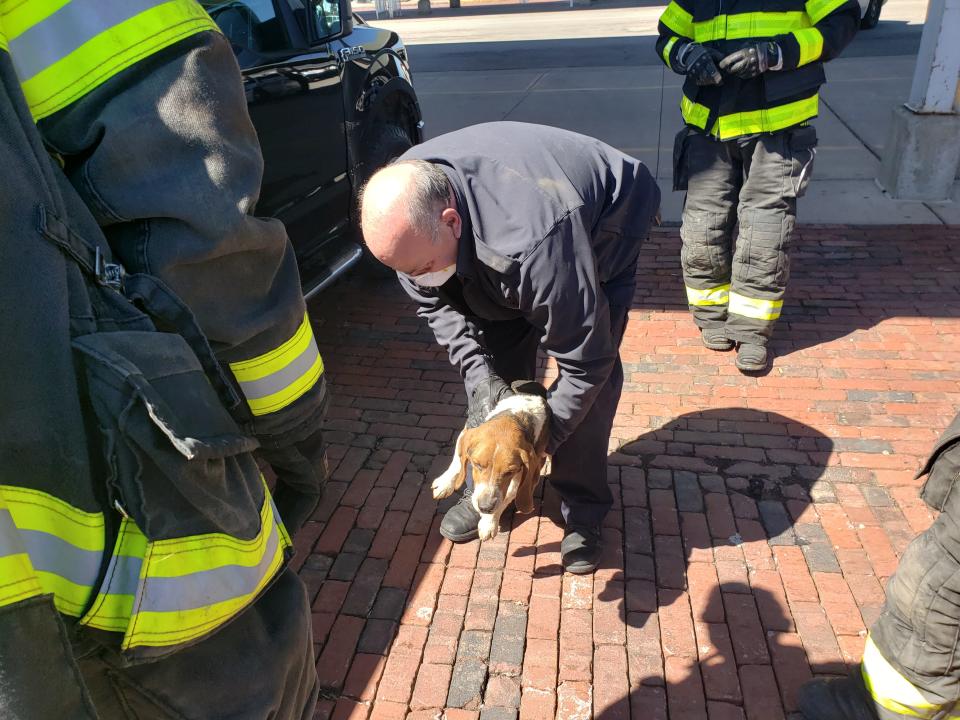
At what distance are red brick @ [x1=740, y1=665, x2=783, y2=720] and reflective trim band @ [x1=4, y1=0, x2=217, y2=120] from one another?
7.72 ft

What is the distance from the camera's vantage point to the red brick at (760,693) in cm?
231

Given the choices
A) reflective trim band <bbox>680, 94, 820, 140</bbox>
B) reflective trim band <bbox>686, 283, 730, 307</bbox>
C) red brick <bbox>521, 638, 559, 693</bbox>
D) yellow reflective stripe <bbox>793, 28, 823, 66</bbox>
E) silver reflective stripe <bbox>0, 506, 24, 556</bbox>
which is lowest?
red brick <bbox>521, 638, 559, 693</bbox>

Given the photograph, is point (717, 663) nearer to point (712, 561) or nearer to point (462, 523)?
point (712, 561)

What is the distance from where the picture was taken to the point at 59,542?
3.30 feet

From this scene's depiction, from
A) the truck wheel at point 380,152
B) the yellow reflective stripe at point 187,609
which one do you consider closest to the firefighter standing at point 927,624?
the yellow reflective stripe at point 187,609

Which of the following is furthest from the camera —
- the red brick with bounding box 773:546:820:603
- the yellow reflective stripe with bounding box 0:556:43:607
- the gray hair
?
the red brick with bounding box 773:546:820:603

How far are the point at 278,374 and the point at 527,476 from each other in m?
1.20

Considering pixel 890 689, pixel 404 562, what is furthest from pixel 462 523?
pixel 890 689

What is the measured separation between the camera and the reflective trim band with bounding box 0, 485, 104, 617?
3.18ft

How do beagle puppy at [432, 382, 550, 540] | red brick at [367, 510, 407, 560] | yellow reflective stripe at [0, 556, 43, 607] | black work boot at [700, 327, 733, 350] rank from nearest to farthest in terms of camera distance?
1. yellow reflective stripe at [0, 556, 43, 607]
2. beagle puppy at [432, 382, 550, 540]
3. red brick at [367, 510, 407, 560]
4. black work boot at [700, 327, 733, 350]

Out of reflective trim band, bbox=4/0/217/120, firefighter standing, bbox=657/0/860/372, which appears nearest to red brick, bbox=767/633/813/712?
firefighter standing, bbox=657/0/860/372

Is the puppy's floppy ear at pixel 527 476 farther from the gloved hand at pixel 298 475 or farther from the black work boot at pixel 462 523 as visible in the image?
the gloved hand at pixel 298 475

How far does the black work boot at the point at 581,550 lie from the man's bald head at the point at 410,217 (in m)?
1.24

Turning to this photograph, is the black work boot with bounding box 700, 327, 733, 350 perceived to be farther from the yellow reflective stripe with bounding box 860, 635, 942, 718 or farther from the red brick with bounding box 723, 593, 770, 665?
the yellow reflective stripe with bounding box 860, 635, 942, 718
